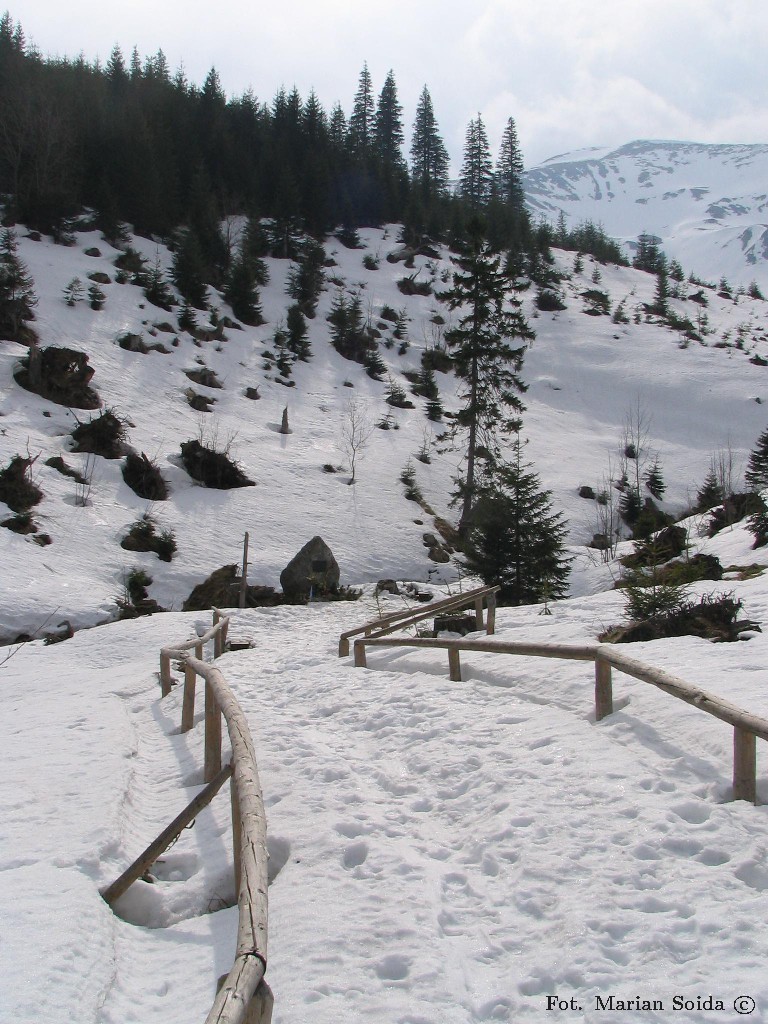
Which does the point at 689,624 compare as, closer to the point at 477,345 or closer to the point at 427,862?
the point at 427,862

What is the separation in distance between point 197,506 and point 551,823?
766 inches

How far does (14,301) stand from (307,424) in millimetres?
13248

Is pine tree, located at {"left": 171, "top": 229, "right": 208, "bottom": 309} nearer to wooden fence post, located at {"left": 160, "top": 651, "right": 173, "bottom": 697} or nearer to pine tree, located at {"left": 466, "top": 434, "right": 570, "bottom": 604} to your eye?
pine tree, located at {"left": 466, "top": 434, "right": 570, "bottom": 604}

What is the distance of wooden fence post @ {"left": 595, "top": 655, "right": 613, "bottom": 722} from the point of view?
5.59m

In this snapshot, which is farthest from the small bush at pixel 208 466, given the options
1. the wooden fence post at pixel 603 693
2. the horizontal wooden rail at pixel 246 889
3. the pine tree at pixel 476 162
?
the pine tree at pixel 476 162

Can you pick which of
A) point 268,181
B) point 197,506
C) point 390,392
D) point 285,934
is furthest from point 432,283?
point 285,934

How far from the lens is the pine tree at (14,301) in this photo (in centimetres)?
2581

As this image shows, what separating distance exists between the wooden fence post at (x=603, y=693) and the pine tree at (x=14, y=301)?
27755 mm

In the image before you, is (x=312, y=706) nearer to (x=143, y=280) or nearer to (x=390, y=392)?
(x=390, y=392)

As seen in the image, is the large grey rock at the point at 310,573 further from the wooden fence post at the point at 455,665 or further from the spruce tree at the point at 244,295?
the spruce tree at the point at 244,295

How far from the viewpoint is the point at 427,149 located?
74.1 meters

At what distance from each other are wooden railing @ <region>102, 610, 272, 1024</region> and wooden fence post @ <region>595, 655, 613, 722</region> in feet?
10.1

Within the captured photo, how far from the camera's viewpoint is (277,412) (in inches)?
1229

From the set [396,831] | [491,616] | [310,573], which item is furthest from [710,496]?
[396,831]
